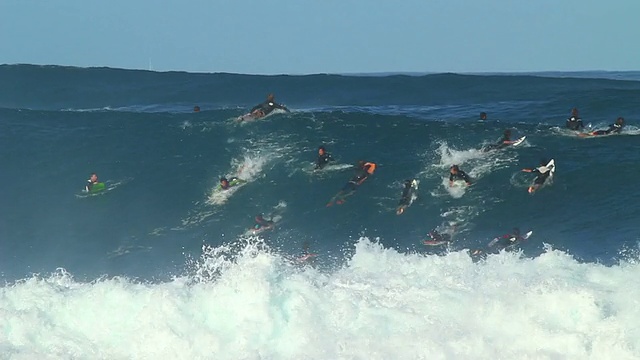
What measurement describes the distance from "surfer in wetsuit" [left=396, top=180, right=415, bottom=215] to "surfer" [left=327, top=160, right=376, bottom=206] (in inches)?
61.3

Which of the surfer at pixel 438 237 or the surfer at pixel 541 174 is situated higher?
the surfer at pixel 541 174

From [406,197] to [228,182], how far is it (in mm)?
5678

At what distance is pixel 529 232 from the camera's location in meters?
21.6

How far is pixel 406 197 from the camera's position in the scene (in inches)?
952

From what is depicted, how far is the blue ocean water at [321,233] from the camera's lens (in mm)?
15938

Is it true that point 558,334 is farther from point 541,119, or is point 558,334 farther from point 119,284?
point 541,119

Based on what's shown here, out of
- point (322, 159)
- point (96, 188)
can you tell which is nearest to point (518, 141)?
point (322, 159)

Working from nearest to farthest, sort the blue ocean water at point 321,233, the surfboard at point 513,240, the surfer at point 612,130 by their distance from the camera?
1. the blue ocean water at point 321,233
2. the surfboard at point 513,240
3. the surfer at point 612,130

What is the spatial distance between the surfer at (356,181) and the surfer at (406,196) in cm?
154

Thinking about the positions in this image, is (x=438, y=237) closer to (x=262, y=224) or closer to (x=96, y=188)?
(x=262, y=224)

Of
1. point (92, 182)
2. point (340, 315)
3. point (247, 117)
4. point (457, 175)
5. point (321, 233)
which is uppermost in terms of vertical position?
point (247, 117)

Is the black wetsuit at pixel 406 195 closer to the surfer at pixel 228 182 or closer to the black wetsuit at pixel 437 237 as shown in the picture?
the black wetsuit at pixel 437 237

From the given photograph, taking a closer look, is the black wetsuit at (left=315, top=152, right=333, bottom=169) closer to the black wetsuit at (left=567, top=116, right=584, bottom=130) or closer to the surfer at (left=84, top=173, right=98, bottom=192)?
the surfer at (left=84, top=173, right=98, bottom=192)

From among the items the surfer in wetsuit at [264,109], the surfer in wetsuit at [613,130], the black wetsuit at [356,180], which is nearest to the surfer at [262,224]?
the black wetsuit at [356,180]
